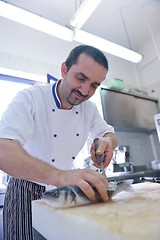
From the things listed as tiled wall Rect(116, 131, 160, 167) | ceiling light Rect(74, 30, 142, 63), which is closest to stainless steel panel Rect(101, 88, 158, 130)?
tiled wall Rect(116, 131, 160, 167)

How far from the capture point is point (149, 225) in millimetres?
243

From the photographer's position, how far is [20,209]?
31.5 inches

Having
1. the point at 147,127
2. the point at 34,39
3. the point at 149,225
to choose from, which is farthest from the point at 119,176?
the point at 34,39

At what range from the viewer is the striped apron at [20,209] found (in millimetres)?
771

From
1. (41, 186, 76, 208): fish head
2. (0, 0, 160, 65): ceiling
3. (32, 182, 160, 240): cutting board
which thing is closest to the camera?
(32, 182, 160, 240): cutting board

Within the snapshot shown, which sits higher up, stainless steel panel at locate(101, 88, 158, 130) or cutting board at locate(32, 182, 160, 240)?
stainless steel panel at locate(101, 88, 158, 130)

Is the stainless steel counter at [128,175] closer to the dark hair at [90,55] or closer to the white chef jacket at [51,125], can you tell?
the white chef jacket at [51,125]

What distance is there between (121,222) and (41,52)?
248cm

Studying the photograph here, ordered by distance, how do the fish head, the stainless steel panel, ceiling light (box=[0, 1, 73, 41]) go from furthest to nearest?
the stainless steel panel
ceiling light (box=[0, 1, 73, 41])
the fish head

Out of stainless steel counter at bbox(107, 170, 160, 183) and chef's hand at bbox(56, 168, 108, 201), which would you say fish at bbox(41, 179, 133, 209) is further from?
stainless steel counter at bbox(107, 170, 160, 183)

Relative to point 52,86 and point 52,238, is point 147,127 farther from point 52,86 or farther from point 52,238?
point 52,238

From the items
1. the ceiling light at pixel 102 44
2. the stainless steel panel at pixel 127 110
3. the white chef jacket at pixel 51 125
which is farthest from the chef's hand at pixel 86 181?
the stainless steel panel at pixel 127 110

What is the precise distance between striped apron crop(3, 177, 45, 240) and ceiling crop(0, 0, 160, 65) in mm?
1866

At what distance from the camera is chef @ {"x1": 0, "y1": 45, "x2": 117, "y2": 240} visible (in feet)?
2.42
